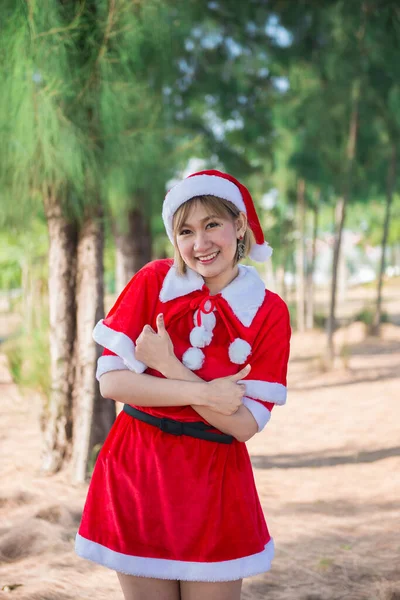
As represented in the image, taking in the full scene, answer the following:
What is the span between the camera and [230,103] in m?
7.96

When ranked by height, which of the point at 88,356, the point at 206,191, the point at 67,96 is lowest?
the point at 88,356

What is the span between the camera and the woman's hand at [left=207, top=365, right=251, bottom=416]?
4.72ft

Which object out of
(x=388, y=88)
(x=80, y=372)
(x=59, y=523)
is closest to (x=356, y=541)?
(x=59, y=523)

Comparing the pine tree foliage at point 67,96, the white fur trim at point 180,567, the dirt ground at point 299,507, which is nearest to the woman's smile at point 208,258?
the white fur trim at point 180,567

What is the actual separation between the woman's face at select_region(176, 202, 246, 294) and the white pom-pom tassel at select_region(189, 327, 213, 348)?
0.44ft

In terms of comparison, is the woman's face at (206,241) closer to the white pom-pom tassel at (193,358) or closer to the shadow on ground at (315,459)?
the white pom-pom tassel at (193,358)

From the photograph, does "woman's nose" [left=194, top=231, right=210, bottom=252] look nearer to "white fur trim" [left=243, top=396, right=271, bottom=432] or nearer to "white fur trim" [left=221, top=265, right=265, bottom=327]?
"white fur trim" [left=221, top=265, right=265, bottom=327]

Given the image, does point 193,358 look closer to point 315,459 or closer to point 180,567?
point 180,567

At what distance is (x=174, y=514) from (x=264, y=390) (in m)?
0.33

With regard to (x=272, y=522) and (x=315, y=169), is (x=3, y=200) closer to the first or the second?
(x=272, y=522)

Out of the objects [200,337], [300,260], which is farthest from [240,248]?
[300,260]

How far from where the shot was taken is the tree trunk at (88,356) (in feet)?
14.1

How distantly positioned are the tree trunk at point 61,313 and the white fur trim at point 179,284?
293 cm

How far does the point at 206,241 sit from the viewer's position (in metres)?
1.54
